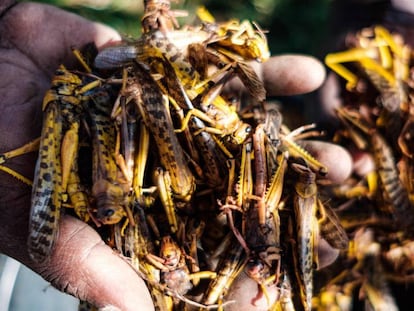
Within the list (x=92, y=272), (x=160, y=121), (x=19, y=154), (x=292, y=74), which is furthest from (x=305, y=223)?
(x=19, y=154)

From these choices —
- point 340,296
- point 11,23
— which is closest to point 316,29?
point 340,296

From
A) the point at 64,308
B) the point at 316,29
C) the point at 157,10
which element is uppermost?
the point at 157,10

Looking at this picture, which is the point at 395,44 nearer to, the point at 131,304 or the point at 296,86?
the point at 296,86

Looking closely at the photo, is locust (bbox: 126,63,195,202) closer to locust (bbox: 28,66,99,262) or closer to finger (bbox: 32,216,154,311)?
locust (bbox: 28,66,99,262)

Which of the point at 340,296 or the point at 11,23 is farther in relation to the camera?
the point at 340,296

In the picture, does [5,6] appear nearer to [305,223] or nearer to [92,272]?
[92,272]

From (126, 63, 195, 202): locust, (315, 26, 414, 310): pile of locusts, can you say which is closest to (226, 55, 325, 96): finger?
(315, 26, 414, 310): pile of locusts

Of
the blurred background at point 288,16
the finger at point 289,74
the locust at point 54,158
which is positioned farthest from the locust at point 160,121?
the blurred background at point 288,16

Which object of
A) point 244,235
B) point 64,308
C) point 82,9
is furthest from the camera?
point 82,9
